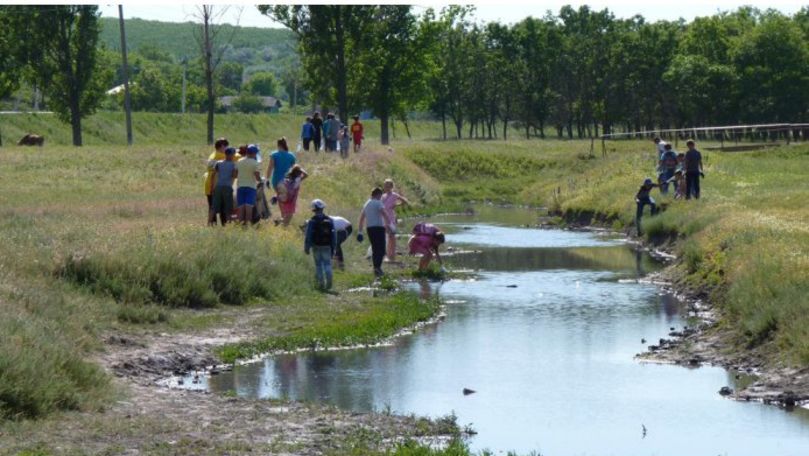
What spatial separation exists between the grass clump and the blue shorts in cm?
447

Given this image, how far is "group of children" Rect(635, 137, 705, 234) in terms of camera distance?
41.5 metres

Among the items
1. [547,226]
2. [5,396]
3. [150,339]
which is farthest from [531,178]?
[5,396]

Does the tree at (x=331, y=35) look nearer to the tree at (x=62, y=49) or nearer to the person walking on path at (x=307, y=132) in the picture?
the tree at (x=62, y=49)

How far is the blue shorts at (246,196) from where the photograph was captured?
30.3m

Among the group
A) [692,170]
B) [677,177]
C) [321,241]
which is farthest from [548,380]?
[677,177]

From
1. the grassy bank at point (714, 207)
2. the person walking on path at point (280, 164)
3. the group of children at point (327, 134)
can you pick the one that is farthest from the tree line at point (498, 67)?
the person walking on path at point (280, 164)

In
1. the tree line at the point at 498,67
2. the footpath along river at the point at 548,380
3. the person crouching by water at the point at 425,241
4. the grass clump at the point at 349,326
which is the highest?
the tree line at the point at 498,67

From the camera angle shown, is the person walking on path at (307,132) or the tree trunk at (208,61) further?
the tree trunk at (208,61)

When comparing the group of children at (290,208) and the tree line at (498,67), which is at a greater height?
the tree line at (498,67)

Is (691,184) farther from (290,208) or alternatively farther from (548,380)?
(548,380)

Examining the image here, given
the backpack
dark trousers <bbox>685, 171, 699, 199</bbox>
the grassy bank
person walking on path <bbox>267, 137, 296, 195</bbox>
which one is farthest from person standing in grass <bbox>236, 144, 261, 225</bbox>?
dark trousers <bbox>685, 171, 699, 199</bbox>

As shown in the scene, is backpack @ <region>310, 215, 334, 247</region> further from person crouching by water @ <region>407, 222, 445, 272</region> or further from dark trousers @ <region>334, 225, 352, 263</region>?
person crouching by water @ <region>407, 222, 445, 272</region>

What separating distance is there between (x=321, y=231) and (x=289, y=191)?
5.11m

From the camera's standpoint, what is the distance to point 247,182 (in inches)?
1180
